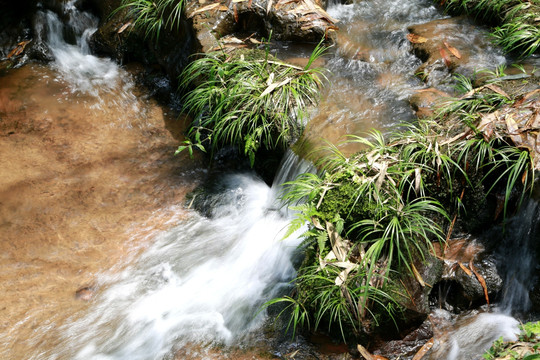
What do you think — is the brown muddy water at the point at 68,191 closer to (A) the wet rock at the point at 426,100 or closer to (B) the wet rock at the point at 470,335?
(A) the wet rock at the point at 426,100

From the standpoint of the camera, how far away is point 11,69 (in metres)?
6.28

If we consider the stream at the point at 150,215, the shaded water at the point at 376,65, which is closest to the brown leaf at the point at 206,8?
the stream at the point at 150,215

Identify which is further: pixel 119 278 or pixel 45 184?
pixel 45 184

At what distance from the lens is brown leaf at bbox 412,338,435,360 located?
3.07 m

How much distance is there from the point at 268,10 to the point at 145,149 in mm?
2261

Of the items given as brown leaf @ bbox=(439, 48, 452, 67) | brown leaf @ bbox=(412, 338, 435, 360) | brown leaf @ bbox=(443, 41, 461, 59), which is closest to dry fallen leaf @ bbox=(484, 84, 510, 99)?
brown leaf @ bbox=(439, 48, 452, 67)

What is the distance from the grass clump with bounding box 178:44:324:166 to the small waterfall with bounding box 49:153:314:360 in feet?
1.22

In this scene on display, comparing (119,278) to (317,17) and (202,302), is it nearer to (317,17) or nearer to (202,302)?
(202,302)

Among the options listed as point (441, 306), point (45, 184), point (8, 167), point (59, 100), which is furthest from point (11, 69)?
point (441, 306)

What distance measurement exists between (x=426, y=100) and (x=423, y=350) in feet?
8.06

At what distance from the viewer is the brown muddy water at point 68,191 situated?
3838 mm

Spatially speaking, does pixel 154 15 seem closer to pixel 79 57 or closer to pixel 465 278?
pixel 79 57

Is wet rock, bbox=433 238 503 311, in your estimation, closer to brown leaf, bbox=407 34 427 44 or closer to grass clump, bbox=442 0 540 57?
grass clump, bbox=442 0 540 57

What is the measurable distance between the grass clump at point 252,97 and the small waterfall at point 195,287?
372 mm
